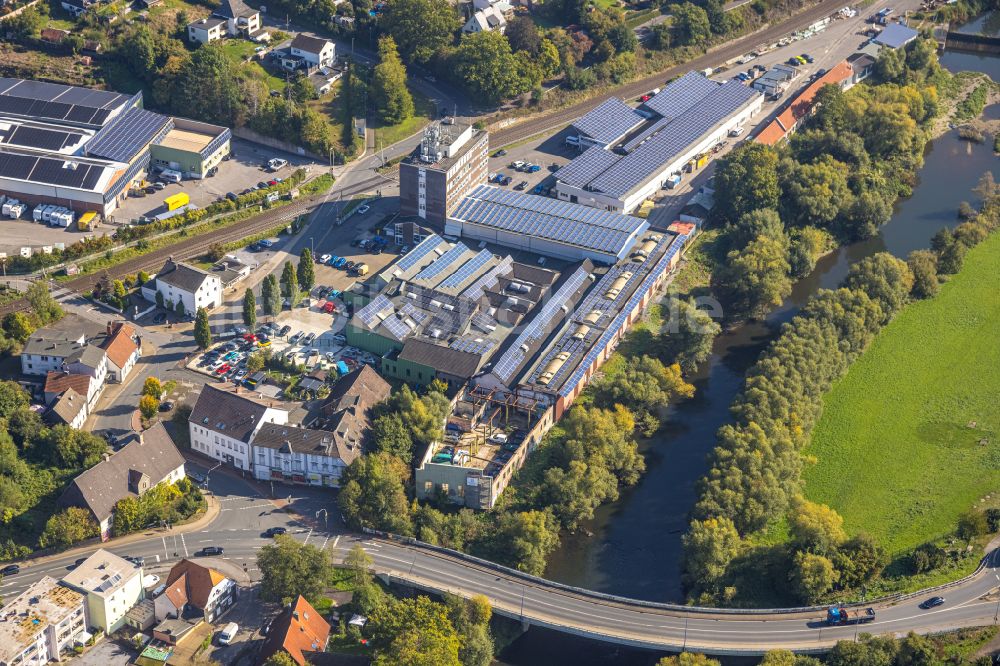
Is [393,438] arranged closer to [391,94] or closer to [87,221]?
[87,221]

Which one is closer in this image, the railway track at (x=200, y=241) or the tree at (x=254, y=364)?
the tree at (x=254, y=364)

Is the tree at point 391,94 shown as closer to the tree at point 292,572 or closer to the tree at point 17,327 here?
the tree at point 17,327

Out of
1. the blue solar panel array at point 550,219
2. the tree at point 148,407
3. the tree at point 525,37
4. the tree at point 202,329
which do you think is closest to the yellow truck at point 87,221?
the tree at point 202,329

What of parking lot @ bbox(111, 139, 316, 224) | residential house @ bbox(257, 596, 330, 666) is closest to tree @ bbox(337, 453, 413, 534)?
residential house @ bbox(257, 596, 330, 666)

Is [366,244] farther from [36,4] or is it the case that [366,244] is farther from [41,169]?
[36,4]

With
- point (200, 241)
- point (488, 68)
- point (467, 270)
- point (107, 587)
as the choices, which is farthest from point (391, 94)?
point (107, 587)

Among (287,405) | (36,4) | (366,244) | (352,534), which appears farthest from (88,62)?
(352,534)
